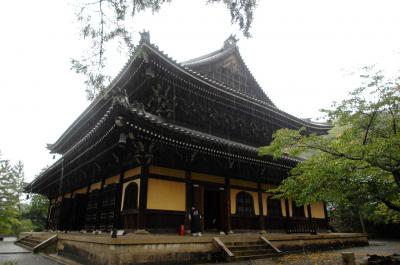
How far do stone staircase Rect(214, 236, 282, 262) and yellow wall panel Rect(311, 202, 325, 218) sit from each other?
714cm

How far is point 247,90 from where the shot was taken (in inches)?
760

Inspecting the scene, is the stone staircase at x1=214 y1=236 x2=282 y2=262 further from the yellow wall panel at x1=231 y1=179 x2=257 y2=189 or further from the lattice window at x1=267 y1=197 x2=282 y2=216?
the lattice window at x1=267 y1=197 x2=282 y2=216

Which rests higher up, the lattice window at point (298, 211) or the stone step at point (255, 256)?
the lattice window at point (298, 211)

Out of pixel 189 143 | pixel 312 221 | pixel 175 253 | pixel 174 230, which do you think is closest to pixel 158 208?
pixel 174 230

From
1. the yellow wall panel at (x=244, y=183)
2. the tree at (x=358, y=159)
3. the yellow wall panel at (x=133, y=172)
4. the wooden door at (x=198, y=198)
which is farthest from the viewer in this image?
the yellow wall panel at (x=244, y=183)

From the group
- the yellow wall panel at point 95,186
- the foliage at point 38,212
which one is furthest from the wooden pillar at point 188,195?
the foliage at point 38,212

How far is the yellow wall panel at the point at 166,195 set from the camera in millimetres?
10984

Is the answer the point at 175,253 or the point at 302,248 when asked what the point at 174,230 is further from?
the point at 302,248

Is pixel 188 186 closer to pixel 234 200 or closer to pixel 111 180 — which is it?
pixel 234 200

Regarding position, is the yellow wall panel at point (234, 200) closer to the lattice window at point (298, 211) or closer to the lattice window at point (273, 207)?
the lattice window at point (273, 207)

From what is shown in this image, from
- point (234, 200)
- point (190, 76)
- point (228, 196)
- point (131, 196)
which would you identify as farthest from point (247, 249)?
point (190, 76)

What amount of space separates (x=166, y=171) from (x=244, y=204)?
510 cm

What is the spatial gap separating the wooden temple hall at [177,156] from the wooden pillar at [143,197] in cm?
4

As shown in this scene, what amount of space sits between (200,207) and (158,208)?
7.03 ft
